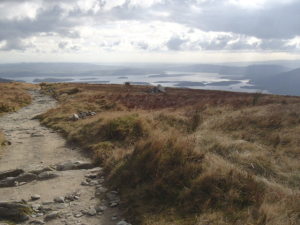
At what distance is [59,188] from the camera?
8.09 m

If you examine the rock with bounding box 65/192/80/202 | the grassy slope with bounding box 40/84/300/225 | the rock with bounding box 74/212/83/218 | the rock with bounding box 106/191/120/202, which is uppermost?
the grassy slope with bounding box 40/84/300/225

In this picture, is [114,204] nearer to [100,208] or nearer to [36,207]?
[100,208]

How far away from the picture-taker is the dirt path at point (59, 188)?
656 cm

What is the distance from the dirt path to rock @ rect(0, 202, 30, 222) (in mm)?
215

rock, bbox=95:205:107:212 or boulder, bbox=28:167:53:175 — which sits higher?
boulder, bbox=28:167:53:175

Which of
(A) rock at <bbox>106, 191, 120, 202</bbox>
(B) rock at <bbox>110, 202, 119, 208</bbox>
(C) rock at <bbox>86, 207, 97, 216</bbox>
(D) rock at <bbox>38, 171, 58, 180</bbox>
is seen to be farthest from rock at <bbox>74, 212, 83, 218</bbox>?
(D) rock at <bbox>38, 171, 58, 180</bbox>

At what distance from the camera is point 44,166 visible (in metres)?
9.88

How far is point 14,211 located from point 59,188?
1.61m

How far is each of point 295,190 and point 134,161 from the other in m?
4.40

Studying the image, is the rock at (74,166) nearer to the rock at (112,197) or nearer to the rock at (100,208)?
the rock at (112,197)

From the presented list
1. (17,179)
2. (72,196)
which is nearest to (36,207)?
(72,196)

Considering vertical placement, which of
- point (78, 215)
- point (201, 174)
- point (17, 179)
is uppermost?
point (201, 174)

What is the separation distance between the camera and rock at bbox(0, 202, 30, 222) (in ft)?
21.2

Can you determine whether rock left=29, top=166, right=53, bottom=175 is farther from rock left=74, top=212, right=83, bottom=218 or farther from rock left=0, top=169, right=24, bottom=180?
rock left=74, top=212, right=83, bottom=218
